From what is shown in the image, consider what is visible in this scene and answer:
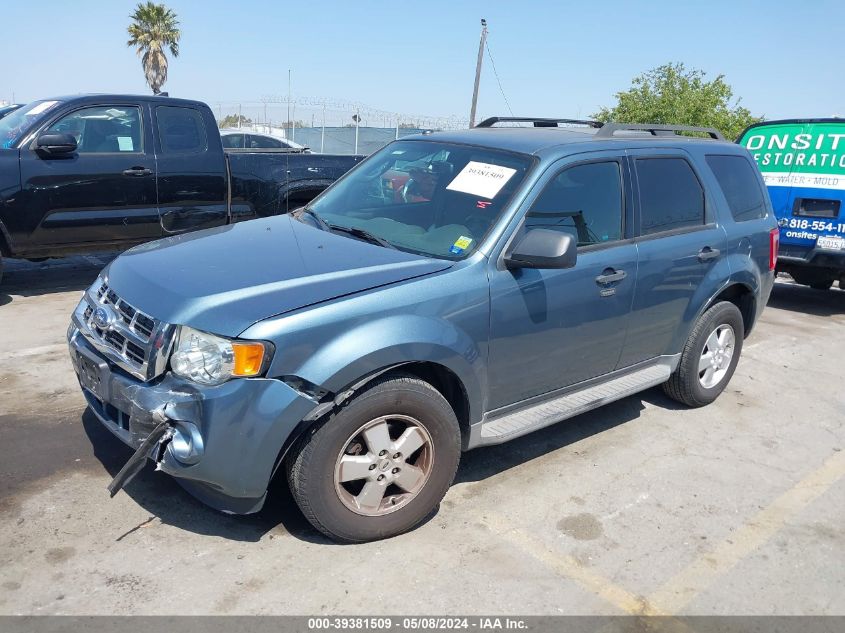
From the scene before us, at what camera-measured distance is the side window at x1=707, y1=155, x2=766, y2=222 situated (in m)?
5.10

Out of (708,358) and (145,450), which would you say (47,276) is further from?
(708,358)

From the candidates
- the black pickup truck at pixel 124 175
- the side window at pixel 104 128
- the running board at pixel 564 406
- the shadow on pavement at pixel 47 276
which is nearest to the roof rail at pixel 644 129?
the running board at pixel 564 406

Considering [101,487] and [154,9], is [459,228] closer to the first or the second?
[101,487]

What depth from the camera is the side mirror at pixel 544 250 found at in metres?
3.47

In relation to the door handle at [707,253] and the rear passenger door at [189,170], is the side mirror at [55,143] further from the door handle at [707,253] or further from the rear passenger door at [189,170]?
the door handle at [707,253]

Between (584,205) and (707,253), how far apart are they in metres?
1.18

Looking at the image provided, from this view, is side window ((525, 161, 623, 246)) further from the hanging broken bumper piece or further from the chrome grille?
the hanging broken bumper piece

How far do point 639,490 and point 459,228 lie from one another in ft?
5.78

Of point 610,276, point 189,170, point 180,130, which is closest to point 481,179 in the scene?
point 610,276

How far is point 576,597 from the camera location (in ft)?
10.2

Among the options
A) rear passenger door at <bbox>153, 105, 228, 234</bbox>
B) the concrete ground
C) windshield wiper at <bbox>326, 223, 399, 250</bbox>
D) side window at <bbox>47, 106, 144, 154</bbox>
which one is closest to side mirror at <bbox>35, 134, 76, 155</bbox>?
side window at <bbox>47, 106, 144, 154</bbox>

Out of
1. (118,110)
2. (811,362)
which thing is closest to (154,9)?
(118,110)

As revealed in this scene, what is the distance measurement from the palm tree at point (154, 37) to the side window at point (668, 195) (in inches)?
1561

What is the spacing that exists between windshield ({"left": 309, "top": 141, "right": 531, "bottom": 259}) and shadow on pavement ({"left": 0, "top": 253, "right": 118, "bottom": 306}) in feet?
14.2
